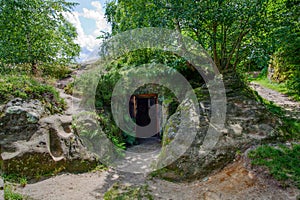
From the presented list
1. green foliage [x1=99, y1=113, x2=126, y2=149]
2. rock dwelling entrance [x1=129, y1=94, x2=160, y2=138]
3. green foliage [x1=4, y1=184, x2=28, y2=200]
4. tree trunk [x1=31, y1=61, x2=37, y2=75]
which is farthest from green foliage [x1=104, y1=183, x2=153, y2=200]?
tree trunk [x1=31, y1=61, x2=37, y2=75]

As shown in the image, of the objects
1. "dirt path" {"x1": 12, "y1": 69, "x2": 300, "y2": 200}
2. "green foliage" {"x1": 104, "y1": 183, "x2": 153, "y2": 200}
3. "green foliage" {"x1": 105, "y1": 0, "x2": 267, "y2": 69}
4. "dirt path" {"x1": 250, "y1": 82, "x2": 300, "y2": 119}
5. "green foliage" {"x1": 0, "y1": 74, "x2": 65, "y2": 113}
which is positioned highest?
"green foliage" {"x1": 105, "y1": 0, "x2": 267, "y2": 69}

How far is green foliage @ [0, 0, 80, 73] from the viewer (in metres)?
5.51

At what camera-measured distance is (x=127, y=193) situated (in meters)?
3.27

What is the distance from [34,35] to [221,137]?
6058 mm

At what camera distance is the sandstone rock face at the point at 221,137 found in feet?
11.7

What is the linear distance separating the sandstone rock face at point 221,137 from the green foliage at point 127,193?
0.59 metres

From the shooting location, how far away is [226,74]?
5.59 m

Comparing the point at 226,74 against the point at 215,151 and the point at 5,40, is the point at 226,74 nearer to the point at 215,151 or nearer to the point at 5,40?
the point at 215,151

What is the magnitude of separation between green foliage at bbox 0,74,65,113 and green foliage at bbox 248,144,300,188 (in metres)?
4.42

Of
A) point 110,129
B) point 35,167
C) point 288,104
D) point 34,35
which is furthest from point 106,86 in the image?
point 288,104

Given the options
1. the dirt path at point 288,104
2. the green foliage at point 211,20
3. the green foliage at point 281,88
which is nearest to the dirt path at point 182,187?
the dirt path at point 288,104

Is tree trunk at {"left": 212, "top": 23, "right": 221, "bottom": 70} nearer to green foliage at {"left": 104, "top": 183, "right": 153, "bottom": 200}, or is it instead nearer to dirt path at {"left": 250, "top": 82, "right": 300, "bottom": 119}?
dirt path at {"left": 250, "top": 82, "right": 300, "bottom": 119}

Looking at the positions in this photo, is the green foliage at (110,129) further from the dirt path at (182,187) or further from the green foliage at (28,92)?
the dirt path at (182,187)

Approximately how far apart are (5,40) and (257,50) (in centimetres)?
694
